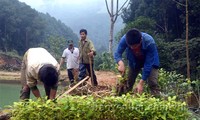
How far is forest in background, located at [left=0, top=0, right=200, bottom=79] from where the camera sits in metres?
13.7

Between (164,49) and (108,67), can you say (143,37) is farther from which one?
(108,67)

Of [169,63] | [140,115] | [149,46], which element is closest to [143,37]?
[149,46]

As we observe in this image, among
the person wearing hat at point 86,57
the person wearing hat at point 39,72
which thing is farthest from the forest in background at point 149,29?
the person wearing hat at point 39,72

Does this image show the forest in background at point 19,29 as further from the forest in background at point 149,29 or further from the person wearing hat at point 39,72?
the person wearing hat at point 39,72

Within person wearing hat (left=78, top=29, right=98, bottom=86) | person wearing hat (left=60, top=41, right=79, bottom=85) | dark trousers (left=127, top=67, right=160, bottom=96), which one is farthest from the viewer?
person wearing hat (left=60, top=41, right=79, bottom=85)

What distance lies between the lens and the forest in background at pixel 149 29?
13672 mm

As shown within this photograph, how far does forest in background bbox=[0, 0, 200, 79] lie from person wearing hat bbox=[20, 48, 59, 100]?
7840 mm

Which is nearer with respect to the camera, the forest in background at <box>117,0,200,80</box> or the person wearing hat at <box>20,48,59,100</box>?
the person wearing hat at <box>20,48,59,100</box>

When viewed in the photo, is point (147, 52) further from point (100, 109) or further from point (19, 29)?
point (19, 29)

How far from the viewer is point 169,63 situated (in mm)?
14227

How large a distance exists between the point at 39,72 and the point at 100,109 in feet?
3.94

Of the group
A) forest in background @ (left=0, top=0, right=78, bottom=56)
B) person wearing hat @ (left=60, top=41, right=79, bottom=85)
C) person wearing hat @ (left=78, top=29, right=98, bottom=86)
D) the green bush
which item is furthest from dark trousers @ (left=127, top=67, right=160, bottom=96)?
forest in background @ (left=0, top=0, right=78, bottom=56)

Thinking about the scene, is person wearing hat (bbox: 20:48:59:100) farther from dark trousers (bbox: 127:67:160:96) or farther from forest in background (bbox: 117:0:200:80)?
forest in background (bbox: 117:0:200:80)

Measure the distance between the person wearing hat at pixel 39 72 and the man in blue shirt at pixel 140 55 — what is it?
887 millimetres
